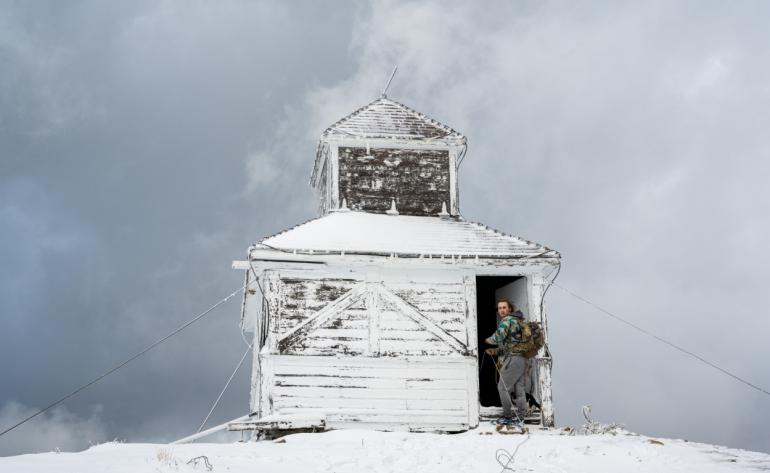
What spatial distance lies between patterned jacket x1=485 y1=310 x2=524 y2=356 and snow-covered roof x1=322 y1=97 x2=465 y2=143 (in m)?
6.26

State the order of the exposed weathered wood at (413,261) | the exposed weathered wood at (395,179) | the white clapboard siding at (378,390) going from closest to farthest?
the white clapboard siding at (378,390)
the exposed weathered wood at (413,261)
the exposed weathered wood at (395,179)

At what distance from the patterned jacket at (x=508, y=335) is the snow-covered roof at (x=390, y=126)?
247 inches

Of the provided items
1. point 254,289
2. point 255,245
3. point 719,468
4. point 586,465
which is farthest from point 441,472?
point 254,289

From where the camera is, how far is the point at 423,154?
17469mm

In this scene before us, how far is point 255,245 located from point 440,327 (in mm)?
3912

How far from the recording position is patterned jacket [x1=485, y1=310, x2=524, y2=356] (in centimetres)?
1252

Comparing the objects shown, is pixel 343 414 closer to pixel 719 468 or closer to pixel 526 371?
pixel 526 371

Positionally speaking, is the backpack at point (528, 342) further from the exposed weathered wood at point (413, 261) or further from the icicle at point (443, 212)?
the icicle at point (443, 212)

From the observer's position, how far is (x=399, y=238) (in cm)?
1459

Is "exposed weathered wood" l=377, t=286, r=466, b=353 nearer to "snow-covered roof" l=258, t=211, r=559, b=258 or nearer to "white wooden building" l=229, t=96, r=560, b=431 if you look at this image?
"white wooden building" l=229, t=96, r=560, b=431

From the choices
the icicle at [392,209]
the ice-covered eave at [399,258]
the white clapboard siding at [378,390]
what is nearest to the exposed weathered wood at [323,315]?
the white clapboard siding at [378,390]

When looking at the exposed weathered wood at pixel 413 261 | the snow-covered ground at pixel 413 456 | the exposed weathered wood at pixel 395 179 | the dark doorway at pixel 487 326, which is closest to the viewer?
the snow-covered ground at pixel 413 456

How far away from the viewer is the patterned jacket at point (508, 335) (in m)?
12.5

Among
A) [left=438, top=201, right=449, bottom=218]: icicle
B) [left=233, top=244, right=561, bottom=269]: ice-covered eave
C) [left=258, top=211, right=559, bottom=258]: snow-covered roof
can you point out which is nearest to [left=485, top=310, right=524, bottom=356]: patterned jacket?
[left=233, top=244, right=561, bottom=269]: ice-covered eave
